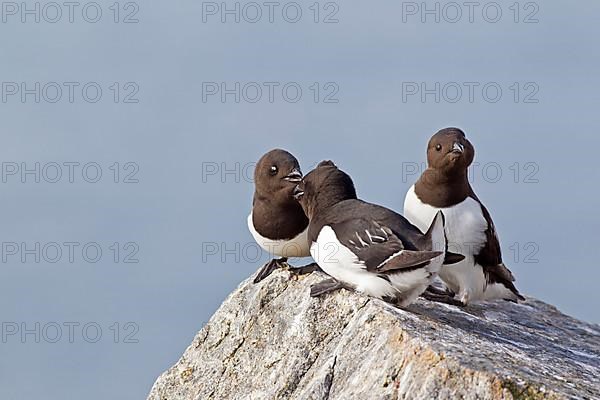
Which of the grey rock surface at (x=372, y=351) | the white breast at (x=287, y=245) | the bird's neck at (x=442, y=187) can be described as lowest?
the grey rock surface at (x=372, y=351)

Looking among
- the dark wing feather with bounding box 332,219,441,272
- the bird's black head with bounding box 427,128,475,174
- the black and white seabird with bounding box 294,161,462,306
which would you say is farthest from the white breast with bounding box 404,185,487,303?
the dark wing feather with bounding box 332,219,441,272

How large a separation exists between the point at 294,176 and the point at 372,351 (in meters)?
3.17

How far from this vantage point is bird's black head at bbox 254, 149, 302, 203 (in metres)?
11.1

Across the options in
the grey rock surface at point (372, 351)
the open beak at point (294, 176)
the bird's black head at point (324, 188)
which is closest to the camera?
the grey rock surface at point (372, 351)

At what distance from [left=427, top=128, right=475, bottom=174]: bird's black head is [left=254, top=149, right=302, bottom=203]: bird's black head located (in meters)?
1.48

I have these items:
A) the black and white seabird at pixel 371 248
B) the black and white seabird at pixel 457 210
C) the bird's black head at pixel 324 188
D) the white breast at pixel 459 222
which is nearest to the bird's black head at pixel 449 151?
the black and white seabird at pixel 457 210

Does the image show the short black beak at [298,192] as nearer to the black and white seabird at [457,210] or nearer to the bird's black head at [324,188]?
the bird's black head at [324,188]

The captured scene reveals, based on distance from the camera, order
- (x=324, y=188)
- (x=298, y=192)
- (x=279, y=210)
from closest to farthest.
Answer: (x=324, y=188) < (x=298, y=192) < (x=279, y=210)

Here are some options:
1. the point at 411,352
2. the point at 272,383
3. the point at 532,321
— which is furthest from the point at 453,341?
the point at 532,321

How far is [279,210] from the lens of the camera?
11.2 m

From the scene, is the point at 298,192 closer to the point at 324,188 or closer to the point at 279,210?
the point at 324,188

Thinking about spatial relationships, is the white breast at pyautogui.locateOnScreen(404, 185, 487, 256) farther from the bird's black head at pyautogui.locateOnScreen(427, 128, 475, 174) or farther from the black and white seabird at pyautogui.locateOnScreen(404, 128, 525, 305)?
the bird's black head at pyautogui.locateOnScreen(427, 128, 475, 174)

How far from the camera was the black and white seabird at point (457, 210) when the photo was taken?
11234mm

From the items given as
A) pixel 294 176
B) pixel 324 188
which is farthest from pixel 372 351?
pixel 294 176
